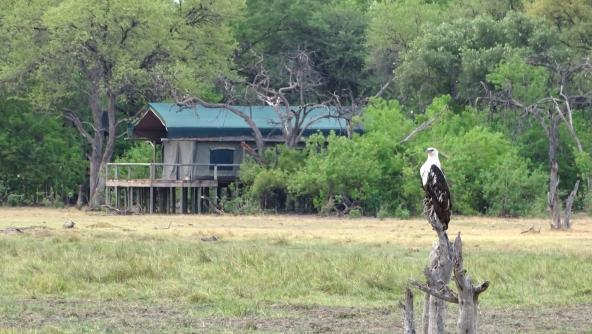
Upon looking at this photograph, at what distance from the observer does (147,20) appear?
5884 cm

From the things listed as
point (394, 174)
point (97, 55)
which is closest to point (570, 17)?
point (394, 174)

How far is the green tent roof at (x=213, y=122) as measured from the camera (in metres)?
56.8

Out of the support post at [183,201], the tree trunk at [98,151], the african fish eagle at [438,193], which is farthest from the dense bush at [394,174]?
the african fish eagle at [438,193]

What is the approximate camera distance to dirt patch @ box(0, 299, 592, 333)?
18.3 meters

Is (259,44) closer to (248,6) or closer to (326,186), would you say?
(248,6)

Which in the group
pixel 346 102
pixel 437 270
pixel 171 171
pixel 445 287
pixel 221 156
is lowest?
pixel 445 287

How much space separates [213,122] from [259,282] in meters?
34.5

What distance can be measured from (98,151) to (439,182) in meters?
47.4

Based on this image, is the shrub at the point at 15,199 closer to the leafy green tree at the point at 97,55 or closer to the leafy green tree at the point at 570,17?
the leafy green tree at the point at 97,55

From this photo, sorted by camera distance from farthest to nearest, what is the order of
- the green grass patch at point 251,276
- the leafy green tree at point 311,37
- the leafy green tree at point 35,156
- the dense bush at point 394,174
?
the leafy green tree at point 311,37 → the leafy green tree at point 35,156 → the dense bush at point 394,174 → the green grass patch at point 251,276

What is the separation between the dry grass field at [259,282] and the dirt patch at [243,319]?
2cm

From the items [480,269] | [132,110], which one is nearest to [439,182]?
[480,269]

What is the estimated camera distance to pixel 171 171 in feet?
189

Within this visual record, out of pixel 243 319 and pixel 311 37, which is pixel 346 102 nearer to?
pixel 311 37
